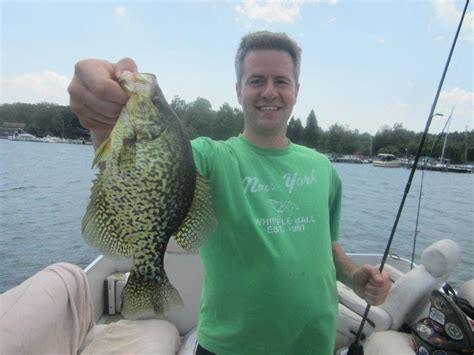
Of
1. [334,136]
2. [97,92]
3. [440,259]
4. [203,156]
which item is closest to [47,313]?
[203,156]

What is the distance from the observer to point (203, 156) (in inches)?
76.9

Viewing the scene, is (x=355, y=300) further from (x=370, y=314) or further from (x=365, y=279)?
(x=365, y=279)

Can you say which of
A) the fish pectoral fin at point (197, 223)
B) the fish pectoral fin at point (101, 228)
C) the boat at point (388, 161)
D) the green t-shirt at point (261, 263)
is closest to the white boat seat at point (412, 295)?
the green t-shirt at point (261, 263)

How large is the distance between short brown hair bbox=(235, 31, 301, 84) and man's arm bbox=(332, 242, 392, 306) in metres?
1.20

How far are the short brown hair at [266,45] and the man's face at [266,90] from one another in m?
A: 0.03

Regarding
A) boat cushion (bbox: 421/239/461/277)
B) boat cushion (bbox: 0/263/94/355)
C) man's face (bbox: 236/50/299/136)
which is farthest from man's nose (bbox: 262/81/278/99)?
boat cushion (bbox: 421/239/461/277)

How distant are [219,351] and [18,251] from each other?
13053 millimetres

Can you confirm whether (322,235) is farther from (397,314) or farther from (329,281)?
(397,314)

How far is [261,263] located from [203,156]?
23.9 inches

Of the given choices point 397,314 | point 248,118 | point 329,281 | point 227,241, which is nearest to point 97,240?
point 227,241

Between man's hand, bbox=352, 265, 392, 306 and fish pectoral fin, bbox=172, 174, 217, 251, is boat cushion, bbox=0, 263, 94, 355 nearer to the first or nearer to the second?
fish pectoral fin, bbox=172, 174, 217, 251

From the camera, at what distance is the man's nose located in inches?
81.8

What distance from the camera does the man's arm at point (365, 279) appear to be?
2158mm

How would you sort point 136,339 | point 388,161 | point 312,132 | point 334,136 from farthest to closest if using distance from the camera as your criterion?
point 334,136 → point 312,132 → point 388,161 → point 136,339
